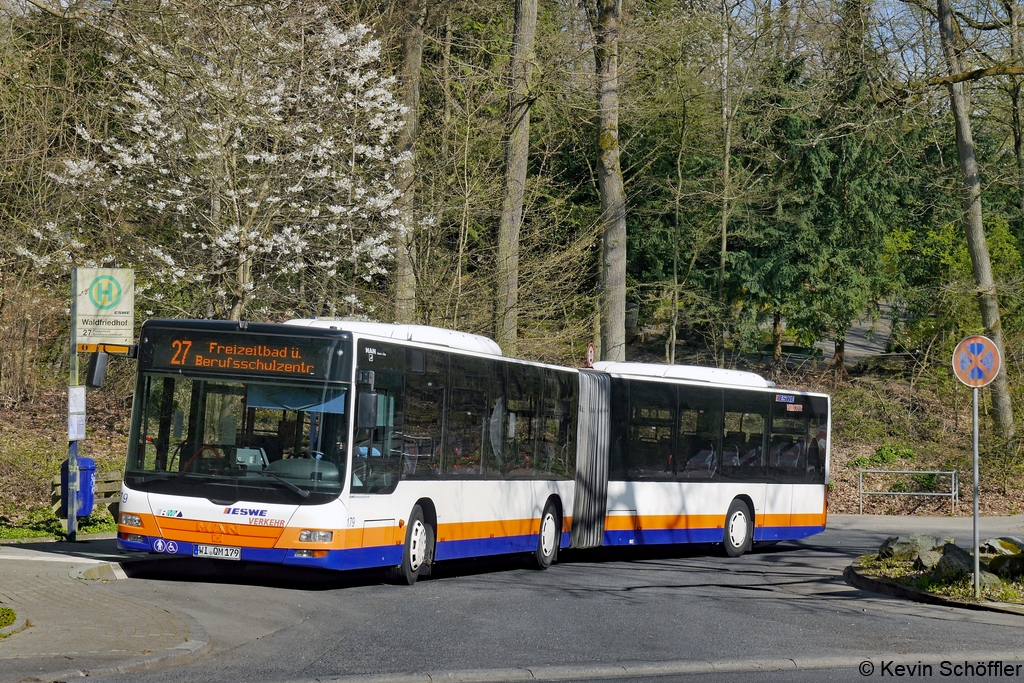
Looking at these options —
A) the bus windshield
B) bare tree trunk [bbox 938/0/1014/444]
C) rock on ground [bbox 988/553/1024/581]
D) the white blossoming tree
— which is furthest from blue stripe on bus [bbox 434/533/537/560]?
bare tree trunk [bbox 938/0/1014/444]

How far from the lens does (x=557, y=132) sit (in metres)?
30.1

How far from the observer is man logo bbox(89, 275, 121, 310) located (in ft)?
51.5

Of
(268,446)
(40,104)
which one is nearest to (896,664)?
(268,446)

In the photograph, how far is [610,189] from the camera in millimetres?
26141

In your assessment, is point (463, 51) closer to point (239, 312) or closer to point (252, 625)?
point (239, 312)

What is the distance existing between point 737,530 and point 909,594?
666 cm

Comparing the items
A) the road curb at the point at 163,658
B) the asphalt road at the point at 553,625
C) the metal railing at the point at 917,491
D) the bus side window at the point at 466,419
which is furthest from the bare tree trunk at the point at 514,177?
the road curb at the point at 163,658

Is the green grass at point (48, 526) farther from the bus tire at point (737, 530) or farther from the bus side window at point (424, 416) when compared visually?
the bus tire at point (737, 530)

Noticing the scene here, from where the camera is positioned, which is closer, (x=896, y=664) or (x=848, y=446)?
→ (x=896, y=664)

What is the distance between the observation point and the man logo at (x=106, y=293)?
1571cm

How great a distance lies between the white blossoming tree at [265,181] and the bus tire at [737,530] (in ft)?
26.9

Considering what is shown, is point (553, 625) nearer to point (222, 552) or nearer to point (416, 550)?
point (416, 550)

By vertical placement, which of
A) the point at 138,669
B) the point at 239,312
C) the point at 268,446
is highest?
the point at 239,312

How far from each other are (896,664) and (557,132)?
2232cm
